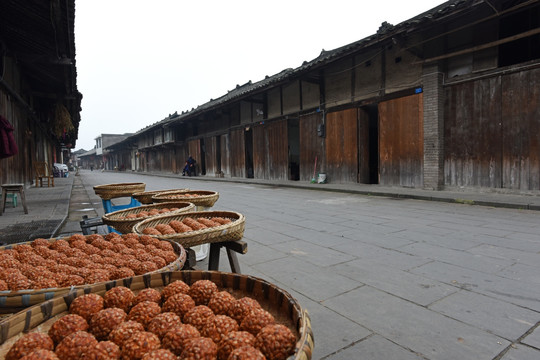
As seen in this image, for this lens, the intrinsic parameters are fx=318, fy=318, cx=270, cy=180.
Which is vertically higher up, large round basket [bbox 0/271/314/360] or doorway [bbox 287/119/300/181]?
doorway [bbox 287/119/300/181]

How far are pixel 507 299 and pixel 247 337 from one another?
2.32 meters

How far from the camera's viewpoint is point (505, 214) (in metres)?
5.89

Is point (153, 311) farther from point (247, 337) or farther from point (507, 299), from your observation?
point (507, 299)

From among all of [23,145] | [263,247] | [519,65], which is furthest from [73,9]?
[519,65]

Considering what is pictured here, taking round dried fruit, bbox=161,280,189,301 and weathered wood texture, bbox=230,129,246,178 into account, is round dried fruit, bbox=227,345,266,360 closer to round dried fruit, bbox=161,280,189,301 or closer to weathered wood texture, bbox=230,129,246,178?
round dried fruit, bbox=161,280,189,301

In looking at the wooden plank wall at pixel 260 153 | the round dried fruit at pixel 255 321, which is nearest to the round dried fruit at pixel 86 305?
the round dried fruit at pixel 255 321

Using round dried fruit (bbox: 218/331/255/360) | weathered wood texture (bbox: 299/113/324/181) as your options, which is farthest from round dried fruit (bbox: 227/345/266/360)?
weathered wood texture (bbox: 299/113/324/181)

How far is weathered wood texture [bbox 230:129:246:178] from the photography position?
1917 cm

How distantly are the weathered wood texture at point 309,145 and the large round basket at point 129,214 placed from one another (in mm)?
10675

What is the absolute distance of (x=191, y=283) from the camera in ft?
5.07

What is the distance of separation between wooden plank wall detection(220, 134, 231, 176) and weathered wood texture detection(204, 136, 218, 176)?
1093 millimetres

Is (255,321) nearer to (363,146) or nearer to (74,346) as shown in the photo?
(74,346)

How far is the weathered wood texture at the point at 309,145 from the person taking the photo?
13641mm

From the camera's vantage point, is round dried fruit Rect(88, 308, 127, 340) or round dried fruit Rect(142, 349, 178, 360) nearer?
round dried fruit Rect(142, 349, 178, 360)
